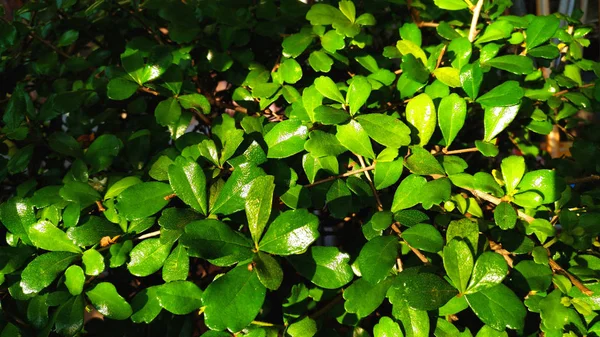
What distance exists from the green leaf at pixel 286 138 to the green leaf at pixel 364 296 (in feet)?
0.76

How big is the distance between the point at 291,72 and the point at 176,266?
1.48ft

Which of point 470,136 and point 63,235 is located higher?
point 63,235

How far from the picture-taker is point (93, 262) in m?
0.65

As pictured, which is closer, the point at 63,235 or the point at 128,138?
the point at 63,235

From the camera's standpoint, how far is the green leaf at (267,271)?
538mm

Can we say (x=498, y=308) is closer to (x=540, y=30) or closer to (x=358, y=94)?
(x=358, y=94)

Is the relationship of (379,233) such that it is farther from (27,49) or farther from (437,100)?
(27,49)

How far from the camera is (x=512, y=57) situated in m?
0.82

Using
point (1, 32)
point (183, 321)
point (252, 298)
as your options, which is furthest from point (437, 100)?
point (1, 32)

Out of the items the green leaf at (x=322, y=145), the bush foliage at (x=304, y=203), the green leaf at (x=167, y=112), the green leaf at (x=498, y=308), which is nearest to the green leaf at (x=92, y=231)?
the bush foliage at (x=304, y=203)

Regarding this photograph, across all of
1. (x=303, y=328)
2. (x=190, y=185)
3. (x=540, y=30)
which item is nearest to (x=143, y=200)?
(x=190, y=185)

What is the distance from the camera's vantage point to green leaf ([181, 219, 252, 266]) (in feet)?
1.76

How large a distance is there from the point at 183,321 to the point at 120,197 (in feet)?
0.88

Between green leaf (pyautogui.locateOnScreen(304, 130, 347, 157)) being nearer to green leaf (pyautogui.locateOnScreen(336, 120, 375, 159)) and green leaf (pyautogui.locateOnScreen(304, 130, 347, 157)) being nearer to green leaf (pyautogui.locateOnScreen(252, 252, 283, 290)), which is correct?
green leaf (pyautogui.locateOnScreen(336, 120, 375, 159))
